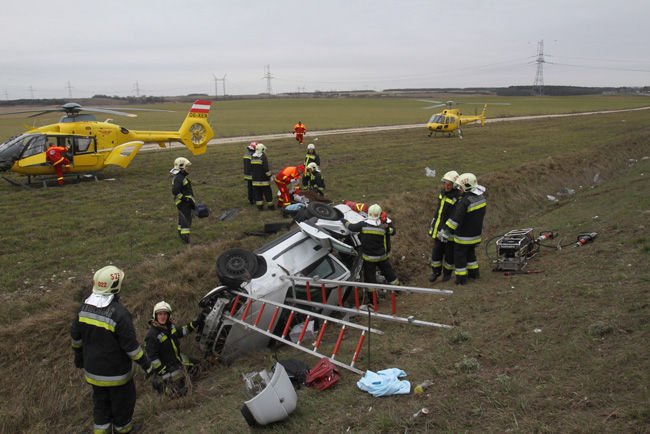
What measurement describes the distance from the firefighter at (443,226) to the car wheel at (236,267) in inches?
139

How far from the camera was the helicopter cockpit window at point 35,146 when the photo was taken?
1578cm

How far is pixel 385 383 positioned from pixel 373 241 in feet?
12.4

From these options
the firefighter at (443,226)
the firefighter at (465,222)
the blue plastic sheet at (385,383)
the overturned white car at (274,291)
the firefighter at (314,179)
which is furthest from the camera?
the firefighter at (314,179)

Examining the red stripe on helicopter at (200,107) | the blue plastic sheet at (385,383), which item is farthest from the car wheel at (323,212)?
the red stripe on helicopter at (200,107)

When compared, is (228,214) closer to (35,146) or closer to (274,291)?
(274,291)

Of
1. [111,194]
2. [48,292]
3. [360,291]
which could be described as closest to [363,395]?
[360,291]

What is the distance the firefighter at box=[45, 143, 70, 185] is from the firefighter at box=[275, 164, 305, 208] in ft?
25.7

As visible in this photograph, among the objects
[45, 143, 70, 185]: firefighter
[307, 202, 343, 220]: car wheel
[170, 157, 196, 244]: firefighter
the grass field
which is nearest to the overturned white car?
[307, 202, 343, 220]: car wheel

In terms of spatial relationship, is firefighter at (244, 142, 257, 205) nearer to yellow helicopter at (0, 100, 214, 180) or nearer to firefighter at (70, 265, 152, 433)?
yellow helicopter at (0, 100, 214, 180)

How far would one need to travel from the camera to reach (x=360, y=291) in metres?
9.53

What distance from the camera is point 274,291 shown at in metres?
7.39

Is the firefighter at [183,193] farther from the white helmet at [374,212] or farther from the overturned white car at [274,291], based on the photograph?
the white helmet at [374,212]

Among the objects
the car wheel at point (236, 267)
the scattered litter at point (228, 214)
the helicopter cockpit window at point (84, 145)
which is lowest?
the scattered litter at point (228, 214)

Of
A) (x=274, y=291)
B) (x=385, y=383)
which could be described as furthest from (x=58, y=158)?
(x=385, y=383)
